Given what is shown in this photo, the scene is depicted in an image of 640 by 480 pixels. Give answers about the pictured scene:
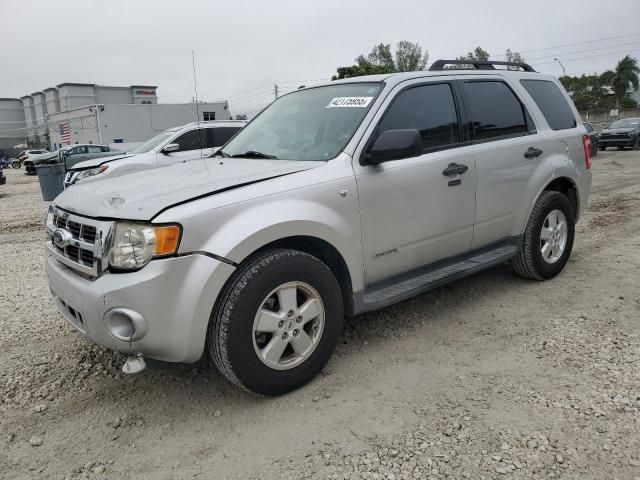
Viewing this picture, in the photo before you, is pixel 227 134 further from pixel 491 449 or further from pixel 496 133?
pixel 491 449

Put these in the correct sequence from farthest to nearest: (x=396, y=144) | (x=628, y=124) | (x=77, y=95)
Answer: (x=77, y=95) → (x=628, y=124) → (x=396, y=144)

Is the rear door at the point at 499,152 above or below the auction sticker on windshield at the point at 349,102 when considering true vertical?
below

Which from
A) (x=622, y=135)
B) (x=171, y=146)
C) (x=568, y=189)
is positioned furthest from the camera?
(x=622, y=135)

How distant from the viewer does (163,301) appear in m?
2.60

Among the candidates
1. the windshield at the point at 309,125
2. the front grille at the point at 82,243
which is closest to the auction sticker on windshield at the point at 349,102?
the windshield at the point at 309,125

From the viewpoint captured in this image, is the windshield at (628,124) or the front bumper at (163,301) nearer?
the front bumper at (163,301)

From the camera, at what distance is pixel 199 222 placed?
2.66 m

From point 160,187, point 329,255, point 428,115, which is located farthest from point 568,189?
point 160,187

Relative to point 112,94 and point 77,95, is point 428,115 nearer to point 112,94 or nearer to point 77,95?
point 77,95

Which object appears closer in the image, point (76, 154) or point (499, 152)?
point (499, 152)

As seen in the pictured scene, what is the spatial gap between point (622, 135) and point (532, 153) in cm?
2148

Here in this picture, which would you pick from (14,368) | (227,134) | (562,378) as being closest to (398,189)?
(562,378)

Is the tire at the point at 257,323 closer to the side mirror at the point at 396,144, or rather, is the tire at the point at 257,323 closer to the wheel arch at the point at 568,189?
the side mirror at the point at 396,144

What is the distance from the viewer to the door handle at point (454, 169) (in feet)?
Result: 12.3
